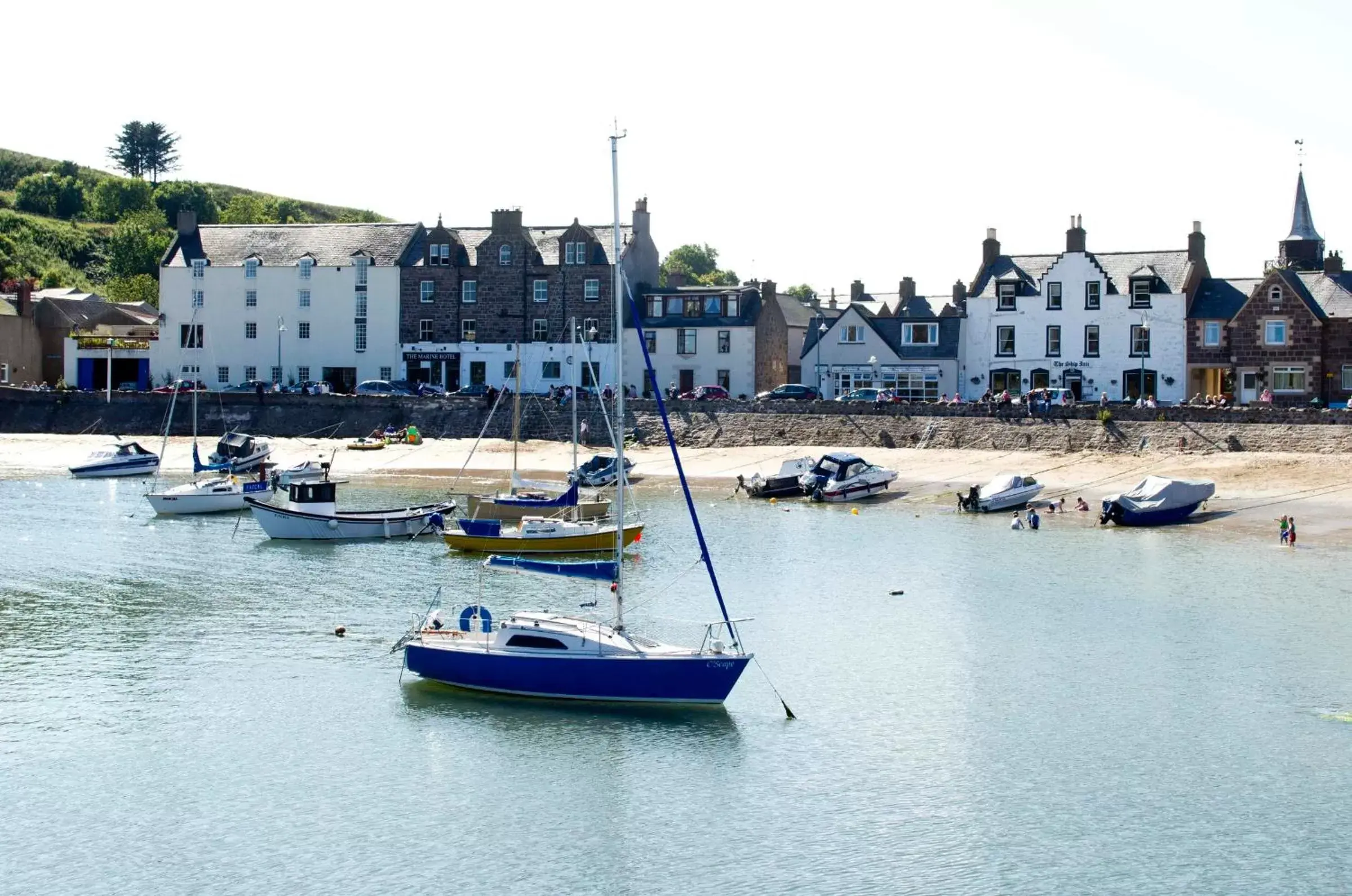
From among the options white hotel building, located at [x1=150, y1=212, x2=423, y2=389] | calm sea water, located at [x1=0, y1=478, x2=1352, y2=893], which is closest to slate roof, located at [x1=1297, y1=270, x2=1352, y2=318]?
calm sea water, located at [x1=0, y1=478, x2=1352, y2=893]

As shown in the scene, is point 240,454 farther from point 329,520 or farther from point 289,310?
point 329,520

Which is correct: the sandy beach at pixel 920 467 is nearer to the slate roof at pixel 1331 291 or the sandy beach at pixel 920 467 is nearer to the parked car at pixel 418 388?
the parked car at pixel 418 388

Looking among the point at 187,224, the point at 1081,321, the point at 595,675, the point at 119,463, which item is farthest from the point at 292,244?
the point at 595,675

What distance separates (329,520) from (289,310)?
160 ft

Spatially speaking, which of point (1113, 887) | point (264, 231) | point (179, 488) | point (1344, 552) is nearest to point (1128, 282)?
point (1344, 552)

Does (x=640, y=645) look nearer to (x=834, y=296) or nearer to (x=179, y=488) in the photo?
(x=179, y=488)

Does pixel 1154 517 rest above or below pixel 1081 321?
below

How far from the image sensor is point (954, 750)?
29625 millimetres

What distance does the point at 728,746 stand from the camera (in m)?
30.1

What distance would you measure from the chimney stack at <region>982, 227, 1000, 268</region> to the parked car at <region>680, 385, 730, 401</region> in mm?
18302

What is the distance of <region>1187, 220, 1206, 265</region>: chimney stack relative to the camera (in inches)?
3413

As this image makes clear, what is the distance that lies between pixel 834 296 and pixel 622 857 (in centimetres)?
10254

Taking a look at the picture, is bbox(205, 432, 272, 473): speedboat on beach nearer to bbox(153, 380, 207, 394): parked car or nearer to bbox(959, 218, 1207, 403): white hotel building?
bbox(153, 380, 207, 394): parked car

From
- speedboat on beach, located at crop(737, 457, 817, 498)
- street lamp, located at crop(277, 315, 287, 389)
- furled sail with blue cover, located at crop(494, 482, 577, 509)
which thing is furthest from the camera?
street lamp, located at crop(277, 315, 287, 389)
